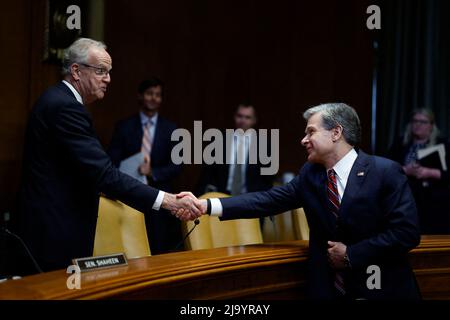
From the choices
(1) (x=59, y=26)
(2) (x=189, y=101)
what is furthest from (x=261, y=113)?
(1) (x=59, y=26)

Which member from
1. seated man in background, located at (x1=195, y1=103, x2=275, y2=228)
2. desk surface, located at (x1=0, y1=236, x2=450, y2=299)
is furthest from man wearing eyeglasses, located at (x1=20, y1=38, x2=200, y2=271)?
seated man in background, located at (x1=195, y1=103, x2=275, y2=228)

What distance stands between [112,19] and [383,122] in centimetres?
282

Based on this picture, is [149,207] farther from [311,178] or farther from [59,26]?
[59,26]

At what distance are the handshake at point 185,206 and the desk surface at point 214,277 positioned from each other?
1.10ft

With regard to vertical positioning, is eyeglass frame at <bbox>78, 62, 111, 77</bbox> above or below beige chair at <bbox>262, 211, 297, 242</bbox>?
above

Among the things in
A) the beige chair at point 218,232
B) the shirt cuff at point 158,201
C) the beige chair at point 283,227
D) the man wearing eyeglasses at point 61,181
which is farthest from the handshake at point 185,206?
the beige chair at point 283,227

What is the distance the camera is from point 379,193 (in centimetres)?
273

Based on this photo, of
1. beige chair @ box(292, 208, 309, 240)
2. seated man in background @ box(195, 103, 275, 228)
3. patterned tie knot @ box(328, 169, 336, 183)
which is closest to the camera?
patterned tie knot @ box(328, 169, 336, 183)

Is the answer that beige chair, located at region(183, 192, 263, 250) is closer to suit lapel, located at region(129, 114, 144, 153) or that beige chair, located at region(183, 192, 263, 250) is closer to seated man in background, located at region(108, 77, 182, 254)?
seated man in background, located at region(108, 77, 182, 254)

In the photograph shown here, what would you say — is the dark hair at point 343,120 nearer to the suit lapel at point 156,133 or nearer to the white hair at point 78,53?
the white hair at point 78,53

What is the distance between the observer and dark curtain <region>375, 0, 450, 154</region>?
6.48 metres

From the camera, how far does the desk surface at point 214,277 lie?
1963 millimetres

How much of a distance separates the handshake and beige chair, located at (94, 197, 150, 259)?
183 millimetres

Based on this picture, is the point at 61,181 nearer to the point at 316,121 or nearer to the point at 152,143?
the point at 316,121
